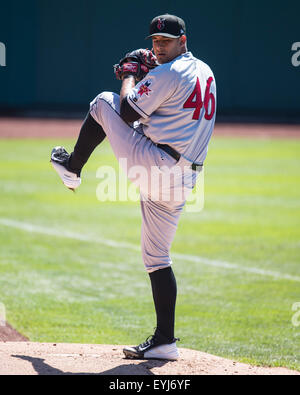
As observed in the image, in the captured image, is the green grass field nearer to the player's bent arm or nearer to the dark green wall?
the player's bent arm

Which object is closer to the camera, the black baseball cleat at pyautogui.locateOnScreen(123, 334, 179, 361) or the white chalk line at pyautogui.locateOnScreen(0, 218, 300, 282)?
the black baseball cleat at pyautogui.locateOnScreen(123, 334, 179, 361)

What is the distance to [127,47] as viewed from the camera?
28.7m

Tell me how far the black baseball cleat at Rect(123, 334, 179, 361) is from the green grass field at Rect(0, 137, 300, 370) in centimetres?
75

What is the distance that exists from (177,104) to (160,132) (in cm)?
19

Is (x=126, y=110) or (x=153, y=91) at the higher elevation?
(x=153, y=91)

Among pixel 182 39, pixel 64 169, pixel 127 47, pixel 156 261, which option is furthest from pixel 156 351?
pixel 127 47

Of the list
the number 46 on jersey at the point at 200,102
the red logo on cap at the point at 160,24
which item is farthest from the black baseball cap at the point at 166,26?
the number 46 on jersey at the point at 200,102

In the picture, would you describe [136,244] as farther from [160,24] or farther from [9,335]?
[160,24]

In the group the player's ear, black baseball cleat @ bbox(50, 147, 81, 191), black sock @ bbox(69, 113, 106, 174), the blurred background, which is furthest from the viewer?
the blurred background

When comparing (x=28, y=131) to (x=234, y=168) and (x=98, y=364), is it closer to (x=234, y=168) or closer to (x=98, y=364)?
(x=234, y=168)

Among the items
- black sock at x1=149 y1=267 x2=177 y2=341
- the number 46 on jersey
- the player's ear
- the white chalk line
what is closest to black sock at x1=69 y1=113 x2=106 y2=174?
the number 46 on jersey

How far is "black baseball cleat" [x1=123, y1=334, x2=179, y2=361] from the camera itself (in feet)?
12.9

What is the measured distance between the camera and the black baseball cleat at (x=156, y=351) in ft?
12.9
